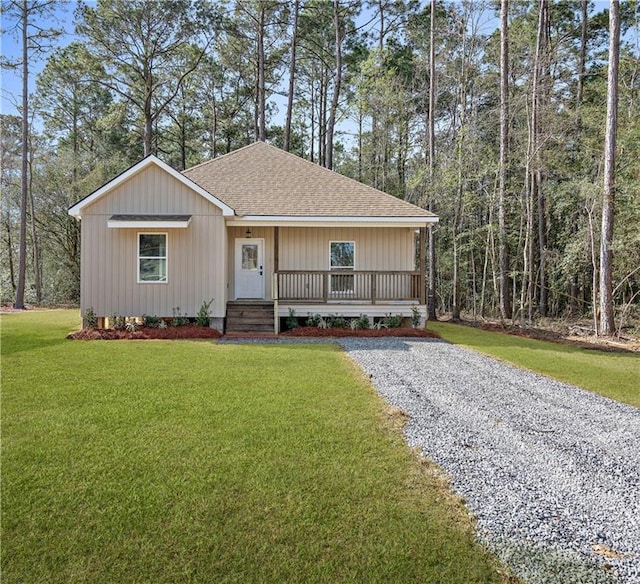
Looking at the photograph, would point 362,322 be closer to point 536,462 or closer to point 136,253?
point 136,253

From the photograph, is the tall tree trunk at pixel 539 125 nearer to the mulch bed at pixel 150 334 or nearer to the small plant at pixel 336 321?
the small plant at pixel 336 321

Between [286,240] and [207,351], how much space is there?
5.39 metres

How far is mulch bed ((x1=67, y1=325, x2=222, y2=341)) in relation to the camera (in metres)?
9.88

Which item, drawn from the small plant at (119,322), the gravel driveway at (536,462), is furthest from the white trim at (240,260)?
the gravel driveway at (536,462)

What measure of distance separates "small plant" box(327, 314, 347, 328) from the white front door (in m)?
2.37

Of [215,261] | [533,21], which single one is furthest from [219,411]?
[533,21]

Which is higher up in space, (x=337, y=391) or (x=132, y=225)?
(x=132, y=225)

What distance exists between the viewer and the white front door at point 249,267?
12680mm

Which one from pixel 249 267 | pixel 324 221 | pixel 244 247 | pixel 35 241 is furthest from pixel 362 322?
pixel 35 241

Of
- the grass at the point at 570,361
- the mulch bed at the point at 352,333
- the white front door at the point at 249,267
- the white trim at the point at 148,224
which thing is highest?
the white trim at the point at 148,224

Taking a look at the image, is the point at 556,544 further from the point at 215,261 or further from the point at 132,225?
the point at 132,225

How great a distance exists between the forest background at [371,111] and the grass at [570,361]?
3.93 metres

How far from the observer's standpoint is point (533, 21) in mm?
19016

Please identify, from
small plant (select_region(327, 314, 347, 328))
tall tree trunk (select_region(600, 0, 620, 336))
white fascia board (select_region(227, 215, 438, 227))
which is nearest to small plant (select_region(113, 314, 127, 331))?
white fascia board (select_region(227, 215, 438, 227))
